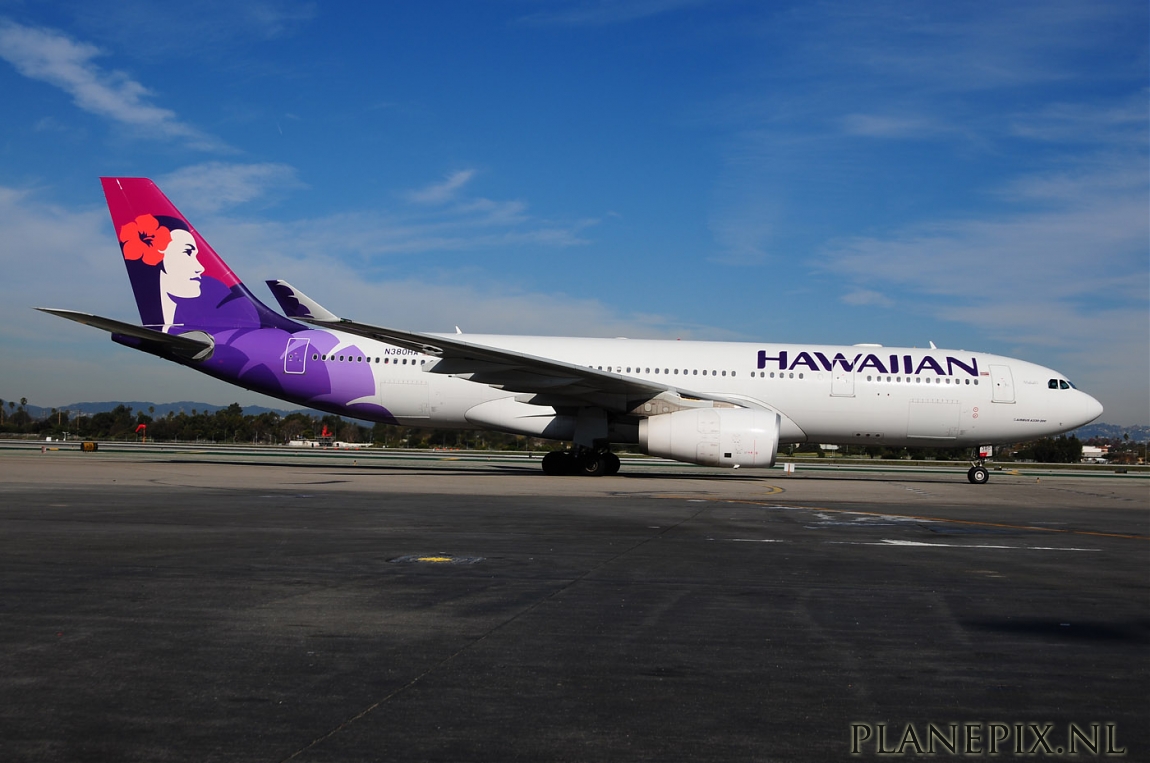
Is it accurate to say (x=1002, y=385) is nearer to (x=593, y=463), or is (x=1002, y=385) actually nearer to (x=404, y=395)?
(x=593, y=463)

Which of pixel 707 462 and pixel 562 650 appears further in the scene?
pixel 707 462

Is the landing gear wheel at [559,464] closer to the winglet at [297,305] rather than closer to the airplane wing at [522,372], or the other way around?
the airplane wing at [522,372]

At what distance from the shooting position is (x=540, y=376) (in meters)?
19.3

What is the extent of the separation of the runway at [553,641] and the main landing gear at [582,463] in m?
11.1

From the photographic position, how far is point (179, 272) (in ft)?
72.3

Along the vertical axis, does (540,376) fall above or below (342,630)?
above

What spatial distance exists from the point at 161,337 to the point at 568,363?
9.83 metres

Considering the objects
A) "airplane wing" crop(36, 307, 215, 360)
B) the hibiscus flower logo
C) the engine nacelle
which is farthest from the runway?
the hibiscus flower logo

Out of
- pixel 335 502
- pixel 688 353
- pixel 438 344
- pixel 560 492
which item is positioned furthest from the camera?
pixel 688 353

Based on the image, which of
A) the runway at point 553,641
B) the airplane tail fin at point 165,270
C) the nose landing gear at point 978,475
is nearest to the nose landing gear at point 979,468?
the nose landing gear at point 978,475

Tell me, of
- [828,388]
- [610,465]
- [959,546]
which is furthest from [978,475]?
[959,546]

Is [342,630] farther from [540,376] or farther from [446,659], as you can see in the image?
[540,376]

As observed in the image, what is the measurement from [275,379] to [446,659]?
19048mm

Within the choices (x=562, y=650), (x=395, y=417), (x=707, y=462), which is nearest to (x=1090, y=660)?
(x=562, y=650)
